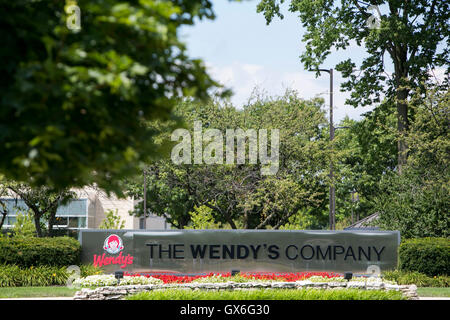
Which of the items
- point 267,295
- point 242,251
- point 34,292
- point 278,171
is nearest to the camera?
point 267,295

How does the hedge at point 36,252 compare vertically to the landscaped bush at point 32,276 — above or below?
above

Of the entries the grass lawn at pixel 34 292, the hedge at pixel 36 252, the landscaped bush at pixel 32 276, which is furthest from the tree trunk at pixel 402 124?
the grass lawn at pixel 34 292

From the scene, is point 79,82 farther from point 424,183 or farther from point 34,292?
point 424,183

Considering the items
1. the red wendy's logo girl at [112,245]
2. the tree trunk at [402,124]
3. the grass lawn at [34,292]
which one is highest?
the tree trunk at [402,124]

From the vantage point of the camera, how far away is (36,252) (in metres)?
18.6

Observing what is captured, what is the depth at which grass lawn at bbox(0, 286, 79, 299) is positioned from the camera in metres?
15.1

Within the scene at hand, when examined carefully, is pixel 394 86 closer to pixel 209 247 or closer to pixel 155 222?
pixel 209 247

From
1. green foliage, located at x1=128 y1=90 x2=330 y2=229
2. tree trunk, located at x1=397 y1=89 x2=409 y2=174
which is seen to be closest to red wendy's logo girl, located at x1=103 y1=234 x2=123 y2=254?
green foliage, located at x1=128 y1=90 x2=330 y2=229

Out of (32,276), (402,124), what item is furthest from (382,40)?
(32,276)

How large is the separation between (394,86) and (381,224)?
7639mm

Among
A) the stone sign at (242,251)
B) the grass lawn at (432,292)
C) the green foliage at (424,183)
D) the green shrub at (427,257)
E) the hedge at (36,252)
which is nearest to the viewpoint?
the grass lawn at (432,292)

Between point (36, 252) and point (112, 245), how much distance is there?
2.59 m

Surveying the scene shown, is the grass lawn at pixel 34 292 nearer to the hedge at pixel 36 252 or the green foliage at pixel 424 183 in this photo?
the hedge at pixel 36 252

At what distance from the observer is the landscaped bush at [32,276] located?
58.9 ft
